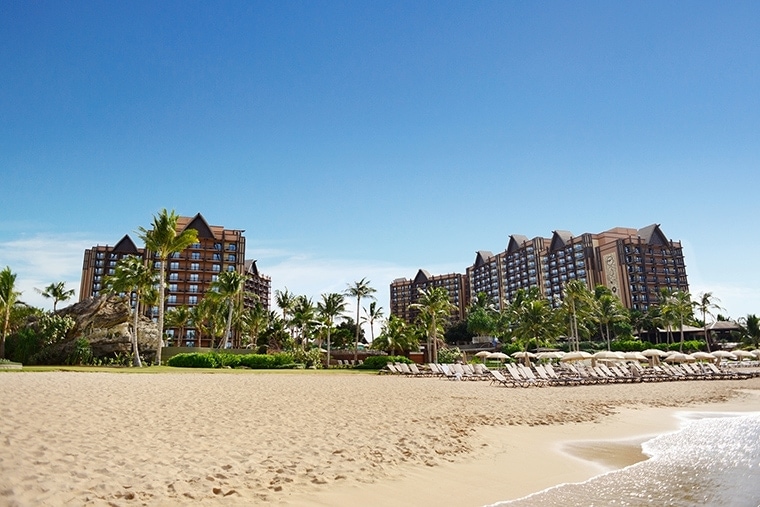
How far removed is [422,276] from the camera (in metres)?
169

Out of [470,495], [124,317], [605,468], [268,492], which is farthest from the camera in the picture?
[124,317]

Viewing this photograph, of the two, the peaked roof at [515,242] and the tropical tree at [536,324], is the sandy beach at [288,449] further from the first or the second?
the peaked roof at [515,242]

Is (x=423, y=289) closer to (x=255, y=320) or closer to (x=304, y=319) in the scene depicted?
(x=255, y=320)

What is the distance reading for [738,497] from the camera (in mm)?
6848

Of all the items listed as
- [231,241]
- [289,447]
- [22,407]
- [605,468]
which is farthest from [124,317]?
[231,241]

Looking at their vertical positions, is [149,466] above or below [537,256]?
below

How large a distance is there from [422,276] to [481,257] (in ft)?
70.8

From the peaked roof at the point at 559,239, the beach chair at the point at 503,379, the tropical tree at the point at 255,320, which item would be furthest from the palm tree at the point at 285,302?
the peaked roof at the point at 559,239

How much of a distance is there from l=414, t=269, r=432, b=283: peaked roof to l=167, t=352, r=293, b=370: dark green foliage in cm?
12196

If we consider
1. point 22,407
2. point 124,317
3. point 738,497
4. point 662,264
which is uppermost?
point 662,264

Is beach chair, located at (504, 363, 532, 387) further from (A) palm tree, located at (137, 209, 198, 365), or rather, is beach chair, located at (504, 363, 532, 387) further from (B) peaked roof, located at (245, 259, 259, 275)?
(B) peaked roof, located at (245, 259, 259, 275)

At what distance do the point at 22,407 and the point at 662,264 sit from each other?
128 meters

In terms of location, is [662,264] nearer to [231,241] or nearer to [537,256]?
[537,256]

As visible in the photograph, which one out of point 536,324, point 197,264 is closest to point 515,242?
point 536,324
